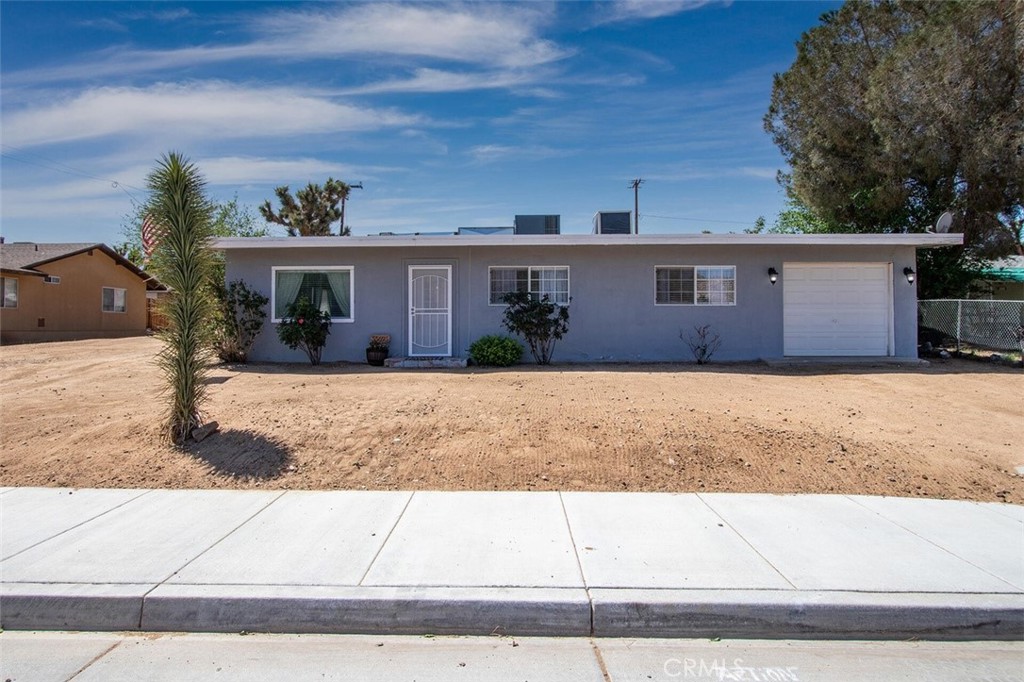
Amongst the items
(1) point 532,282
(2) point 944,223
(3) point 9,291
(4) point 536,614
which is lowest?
(4) point 536,614

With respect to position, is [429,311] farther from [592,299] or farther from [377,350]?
[592,299]

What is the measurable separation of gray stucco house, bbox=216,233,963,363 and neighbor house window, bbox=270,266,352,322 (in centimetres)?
2

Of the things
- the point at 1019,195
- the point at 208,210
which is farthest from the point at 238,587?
the point at 1019,195

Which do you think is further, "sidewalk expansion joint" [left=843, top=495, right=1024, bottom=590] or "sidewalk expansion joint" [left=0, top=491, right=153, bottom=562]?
"sidewalk expansion joint" [left=0, top=491, right=153, bottom=562]

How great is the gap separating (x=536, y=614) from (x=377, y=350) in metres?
10.7

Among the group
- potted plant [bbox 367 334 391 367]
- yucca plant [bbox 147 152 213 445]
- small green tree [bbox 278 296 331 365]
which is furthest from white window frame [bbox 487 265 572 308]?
yucca plant [bbox 147 152 213 445]

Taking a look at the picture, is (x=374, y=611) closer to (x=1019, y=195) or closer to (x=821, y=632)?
(x=821, y=632)

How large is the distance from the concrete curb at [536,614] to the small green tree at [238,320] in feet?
34.9

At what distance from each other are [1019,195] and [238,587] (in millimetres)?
21980

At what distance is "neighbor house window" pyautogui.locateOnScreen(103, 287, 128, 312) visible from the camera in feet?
98.2

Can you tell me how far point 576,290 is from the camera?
1441 cm

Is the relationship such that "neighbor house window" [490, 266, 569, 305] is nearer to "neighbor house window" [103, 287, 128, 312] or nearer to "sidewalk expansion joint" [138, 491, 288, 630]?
"sidewalk expansion joint" [138, 491, 288, 630]

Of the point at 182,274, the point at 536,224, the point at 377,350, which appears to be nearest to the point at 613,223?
the point at 536,224

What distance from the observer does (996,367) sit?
13.5 m
